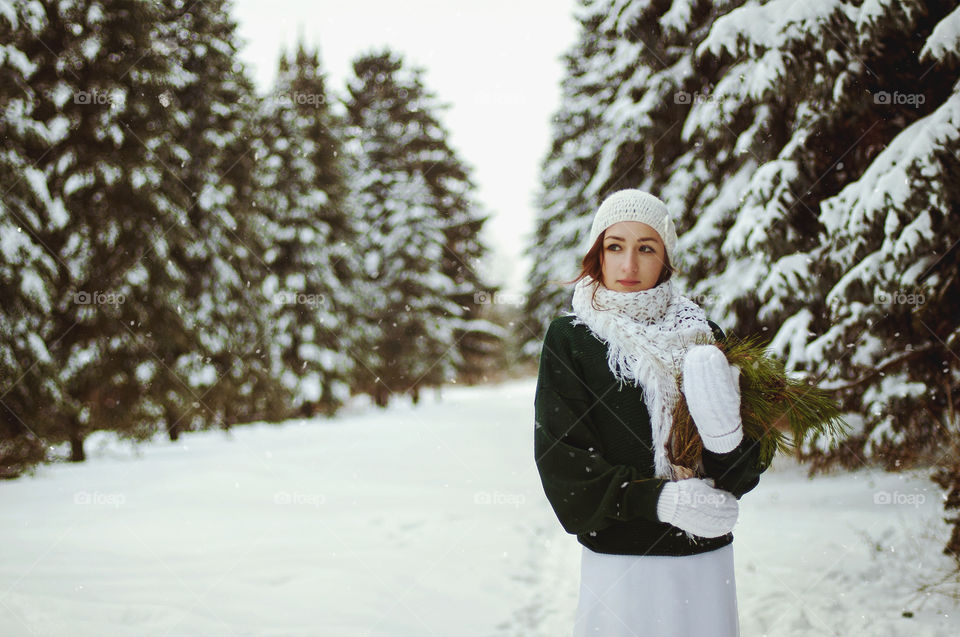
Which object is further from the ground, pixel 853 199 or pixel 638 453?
pixel 853 199

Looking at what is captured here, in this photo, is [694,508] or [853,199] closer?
[694,508]

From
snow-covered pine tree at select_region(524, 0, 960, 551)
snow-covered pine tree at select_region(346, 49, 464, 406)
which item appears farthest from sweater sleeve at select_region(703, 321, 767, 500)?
snow-covered pine tree at select_region(346, 49, 464, 406)

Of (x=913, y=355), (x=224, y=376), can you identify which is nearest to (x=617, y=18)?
(x=913, y=355)

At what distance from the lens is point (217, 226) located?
15.9 meters

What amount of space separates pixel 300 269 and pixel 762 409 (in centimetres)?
1875

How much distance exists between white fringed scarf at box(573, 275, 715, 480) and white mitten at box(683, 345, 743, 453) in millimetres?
141

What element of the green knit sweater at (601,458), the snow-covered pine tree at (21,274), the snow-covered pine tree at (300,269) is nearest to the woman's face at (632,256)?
the green knit sweater at (601,458)

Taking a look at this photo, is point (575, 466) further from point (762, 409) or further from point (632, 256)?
point (632, 256)

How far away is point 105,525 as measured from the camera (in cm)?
710

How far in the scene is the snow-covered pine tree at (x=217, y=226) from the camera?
1479cm

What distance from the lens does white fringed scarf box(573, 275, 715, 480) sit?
217 centimetres

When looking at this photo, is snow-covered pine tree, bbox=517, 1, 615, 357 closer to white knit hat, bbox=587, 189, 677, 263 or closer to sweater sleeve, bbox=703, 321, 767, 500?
white knit hat, bbox=587, 189, 677, 263

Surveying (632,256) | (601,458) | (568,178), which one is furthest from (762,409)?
(568,178)

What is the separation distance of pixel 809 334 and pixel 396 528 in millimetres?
5051
